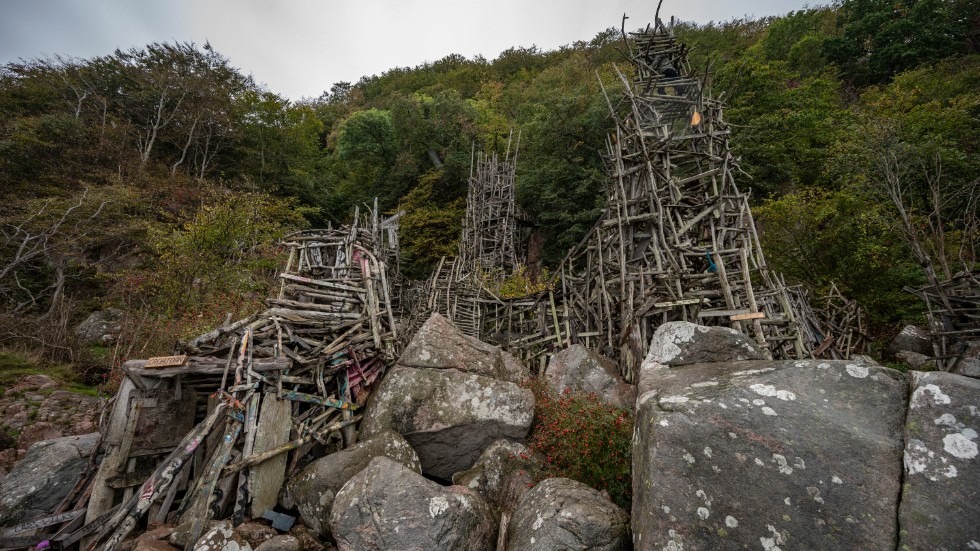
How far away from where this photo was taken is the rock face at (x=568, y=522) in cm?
387

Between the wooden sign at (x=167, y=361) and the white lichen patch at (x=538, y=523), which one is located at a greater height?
the wooden sign at (x=167, y=361)

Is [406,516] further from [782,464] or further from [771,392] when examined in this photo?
[771,392]

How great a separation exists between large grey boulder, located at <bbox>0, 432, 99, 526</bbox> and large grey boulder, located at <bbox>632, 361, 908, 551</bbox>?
865 centimetres

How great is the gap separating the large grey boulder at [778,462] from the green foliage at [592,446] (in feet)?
5.65

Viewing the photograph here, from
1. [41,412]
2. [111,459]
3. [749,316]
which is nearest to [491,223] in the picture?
[749,316]

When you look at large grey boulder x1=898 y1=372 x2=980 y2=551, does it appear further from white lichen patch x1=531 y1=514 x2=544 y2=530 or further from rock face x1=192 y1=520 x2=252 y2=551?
rock face x1=192 y1=520 x2=252 y2=551

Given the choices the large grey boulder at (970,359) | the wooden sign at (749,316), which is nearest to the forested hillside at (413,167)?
the large grey boulder at (970,359)

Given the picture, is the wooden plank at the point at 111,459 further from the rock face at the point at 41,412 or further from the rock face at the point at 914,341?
the rock face at the point at 914,341

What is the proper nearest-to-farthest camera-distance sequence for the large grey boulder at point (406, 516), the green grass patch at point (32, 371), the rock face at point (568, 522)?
the rock face at point (568, 522), the large grey boulder at point (406, 516), the green grass patch at point (32, 371)

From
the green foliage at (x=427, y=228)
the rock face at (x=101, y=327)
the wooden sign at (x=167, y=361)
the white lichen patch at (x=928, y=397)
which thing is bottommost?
the white lichen patch at (x=928, y=397)

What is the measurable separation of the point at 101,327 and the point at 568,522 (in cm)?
1805

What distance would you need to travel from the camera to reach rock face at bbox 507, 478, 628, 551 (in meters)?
3.87

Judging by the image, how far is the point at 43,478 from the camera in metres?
6.54

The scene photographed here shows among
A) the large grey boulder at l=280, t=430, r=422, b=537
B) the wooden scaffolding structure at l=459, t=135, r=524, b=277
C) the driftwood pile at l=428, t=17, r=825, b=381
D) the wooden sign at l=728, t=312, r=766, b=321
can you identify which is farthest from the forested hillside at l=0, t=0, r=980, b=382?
the large grey boulder at l=280, t=430, r=422, b=537
